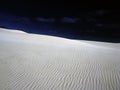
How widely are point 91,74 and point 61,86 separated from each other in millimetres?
1880

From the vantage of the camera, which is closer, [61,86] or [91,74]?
[61,86]

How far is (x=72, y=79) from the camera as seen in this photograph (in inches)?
214

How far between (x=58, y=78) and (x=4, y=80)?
5.57 ft

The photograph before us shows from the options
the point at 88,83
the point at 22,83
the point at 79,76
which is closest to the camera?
the point at 22,83

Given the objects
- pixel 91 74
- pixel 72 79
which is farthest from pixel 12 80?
pixel 91 74

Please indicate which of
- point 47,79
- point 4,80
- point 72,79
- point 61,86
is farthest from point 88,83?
point 4,80

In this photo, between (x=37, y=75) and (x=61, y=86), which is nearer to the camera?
(x=61, y=86)

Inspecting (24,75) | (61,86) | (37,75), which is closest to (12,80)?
(24,75)

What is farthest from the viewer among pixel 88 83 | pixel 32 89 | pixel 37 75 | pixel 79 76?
pixel 79 76

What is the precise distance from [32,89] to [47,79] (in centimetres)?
93

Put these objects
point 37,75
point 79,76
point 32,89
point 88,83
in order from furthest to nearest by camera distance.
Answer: point 79,76
point 37,75
point 88,83
point 32,89

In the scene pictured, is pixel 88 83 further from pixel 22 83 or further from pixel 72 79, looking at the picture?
pixel 22 83

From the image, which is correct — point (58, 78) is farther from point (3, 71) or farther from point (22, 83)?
point (3, 71)

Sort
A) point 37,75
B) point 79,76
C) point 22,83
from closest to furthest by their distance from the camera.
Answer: point 22,83, point 37,75, point 79,76
